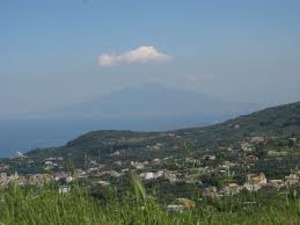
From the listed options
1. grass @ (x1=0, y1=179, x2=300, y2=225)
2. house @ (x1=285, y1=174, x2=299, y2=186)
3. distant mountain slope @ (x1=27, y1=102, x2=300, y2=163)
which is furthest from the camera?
distant mountain slope @ (x1=27, y1=102, x2=300, y2=163)

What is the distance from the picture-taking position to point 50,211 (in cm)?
835

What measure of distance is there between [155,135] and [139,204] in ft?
219

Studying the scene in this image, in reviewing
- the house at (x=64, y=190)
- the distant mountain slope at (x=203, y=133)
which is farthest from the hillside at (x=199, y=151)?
the house at (x=64, y=190)

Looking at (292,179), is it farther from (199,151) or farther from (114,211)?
(199,151)

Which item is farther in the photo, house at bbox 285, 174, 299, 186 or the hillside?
the hillside

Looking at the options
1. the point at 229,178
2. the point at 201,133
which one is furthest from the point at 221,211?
the point at 201,133

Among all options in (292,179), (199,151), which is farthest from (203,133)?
(292,179)

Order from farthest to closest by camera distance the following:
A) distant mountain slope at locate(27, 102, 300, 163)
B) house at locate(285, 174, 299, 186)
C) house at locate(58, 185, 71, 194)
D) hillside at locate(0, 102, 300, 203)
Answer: distant mountain slope at locate(27, 102, 300, 163) → hillside at locate(0, 102, 300, 203) → house at locate(285, 174, 299, 186) → house at locate(58, 185, 71, 194)

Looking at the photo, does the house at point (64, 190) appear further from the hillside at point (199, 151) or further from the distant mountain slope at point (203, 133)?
the distant mountain slope at point (203, 133)

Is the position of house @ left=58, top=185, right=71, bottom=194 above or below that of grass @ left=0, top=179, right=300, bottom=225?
above

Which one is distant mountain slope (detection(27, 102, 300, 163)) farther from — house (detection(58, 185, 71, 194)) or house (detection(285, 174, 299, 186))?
house (detection(58, 185, 71, 194))

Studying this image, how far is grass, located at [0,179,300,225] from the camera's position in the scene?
8055 millimetres

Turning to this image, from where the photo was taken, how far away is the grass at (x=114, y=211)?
26.4 ft

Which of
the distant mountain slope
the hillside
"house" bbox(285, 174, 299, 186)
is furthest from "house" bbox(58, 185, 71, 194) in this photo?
the distant mountain slope
